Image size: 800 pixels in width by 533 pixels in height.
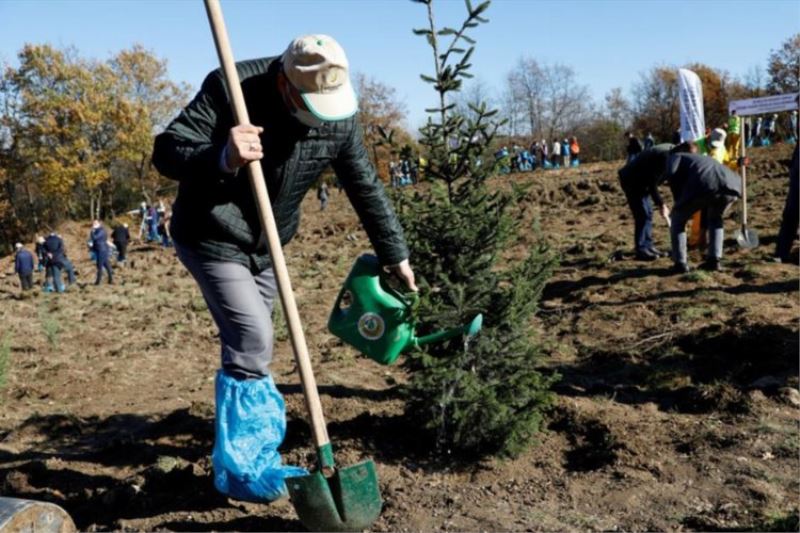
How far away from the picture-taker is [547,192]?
18562 mm

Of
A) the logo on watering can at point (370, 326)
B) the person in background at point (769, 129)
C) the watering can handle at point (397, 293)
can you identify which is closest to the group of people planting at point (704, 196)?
the watering can handle at point (397, 293)

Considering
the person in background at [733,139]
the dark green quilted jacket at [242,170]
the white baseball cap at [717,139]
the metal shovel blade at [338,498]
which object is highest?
the dark green quilted jacket at [242,170]

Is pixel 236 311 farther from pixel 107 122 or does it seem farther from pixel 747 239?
pixel 107 122

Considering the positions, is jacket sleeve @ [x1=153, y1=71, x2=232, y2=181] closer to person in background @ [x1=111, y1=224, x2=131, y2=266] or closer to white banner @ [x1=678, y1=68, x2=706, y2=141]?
white banner @ [x1=678, y1=68, x2=706, y2=141]

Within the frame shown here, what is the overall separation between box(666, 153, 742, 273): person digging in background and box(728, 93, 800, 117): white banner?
2226 millimetres

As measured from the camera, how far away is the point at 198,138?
2.83 metres

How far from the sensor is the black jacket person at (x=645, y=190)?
30.6 feet

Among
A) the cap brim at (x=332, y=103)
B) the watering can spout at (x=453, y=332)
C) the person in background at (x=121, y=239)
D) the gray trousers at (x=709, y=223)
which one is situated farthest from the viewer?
the person in background at (x=121, y=239)

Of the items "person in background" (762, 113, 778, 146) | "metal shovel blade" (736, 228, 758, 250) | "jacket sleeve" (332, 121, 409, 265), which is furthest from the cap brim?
"person in background" (762, 113, 778, 146)

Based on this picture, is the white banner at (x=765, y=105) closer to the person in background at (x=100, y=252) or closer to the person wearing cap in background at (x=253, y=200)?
the person wearing cap in background at (x=253, y=200)

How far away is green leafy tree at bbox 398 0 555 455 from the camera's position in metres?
3.66

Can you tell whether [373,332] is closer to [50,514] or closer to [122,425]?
[50,514]

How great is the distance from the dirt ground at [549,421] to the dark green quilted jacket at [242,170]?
1191mm

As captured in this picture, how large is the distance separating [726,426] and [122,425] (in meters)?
3.69
